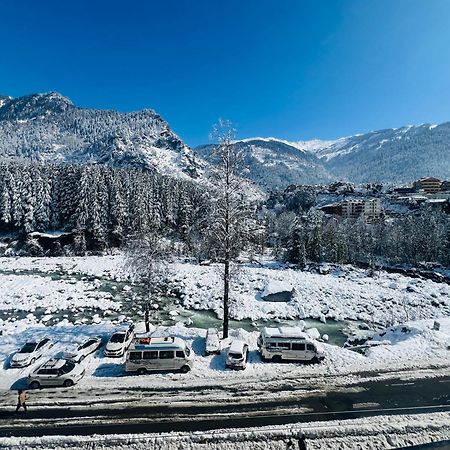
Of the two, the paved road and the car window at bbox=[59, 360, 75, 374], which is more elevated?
the car window at bbox=[59, 360, 75, 374]

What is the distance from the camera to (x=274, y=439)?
39.4ft

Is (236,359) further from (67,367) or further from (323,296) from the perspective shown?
(323,296)

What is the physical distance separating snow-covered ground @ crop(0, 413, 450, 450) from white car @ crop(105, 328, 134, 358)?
24.1 feet

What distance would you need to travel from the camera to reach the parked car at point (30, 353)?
18.0 m

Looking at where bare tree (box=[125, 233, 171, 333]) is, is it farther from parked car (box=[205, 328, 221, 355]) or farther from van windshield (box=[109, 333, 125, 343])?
parked car (box=[205, 328, 221, 355])

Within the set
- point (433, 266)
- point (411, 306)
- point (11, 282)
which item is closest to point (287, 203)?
point (433, 266)

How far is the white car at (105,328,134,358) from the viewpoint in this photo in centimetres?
1927

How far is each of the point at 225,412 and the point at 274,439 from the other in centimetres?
279

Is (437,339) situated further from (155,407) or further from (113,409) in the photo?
(113,409)

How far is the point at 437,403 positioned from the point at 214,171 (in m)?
17.9

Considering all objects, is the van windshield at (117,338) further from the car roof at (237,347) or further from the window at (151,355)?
the car roof at (237,347)

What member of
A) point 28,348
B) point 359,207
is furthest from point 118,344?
point 359,207

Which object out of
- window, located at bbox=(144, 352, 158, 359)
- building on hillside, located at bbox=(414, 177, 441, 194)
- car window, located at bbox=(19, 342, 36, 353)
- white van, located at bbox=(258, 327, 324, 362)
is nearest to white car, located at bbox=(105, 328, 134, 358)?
window, located at bbox=(144, 352, 158, 359)

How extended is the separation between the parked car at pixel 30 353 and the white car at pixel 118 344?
4.29 meters
